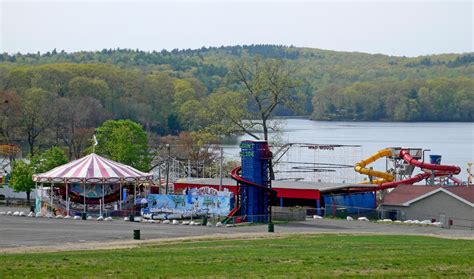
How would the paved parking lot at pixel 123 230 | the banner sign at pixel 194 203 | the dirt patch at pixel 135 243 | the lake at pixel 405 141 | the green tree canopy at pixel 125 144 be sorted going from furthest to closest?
1. the lake at pixel 405 141
2. the green tree canopy at pixel 125 144
3. the banner sign at pixel 194 203
4. the paved parking lot at pixel 123 230
5. the dirt patch at pixel 135 243

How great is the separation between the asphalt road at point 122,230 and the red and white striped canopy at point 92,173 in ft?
15.3

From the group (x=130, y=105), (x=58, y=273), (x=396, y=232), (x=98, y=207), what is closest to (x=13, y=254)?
(x=58, y=273)

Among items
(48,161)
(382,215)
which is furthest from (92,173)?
(382,215)

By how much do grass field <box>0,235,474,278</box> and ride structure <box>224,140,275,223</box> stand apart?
17321 millimetres

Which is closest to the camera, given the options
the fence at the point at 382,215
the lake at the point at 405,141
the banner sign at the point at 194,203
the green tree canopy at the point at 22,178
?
the fence at the point at 382,215

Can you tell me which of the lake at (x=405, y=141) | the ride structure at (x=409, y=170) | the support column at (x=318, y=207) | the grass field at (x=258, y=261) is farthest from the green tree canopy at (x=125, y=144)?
the grass field at (x=258, y=261)

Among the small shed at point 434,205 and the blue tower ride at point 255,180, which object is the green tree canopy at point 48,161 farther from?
the small shed at point 434,205

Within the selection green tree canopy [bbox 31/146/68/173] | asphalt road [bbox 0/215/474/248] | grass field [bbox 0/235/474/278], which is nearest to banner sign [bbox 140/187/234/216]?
asphalt road [bbox 0/215/474/248]

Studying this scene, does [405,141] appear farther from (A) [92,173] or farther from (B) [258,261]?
(B) [258,261]

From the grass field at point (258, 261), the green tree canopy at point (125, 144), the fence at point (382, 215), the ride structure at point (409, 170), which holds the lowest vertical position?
the fence at point (382, 215)

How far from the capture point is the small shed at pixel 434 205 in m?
54.0

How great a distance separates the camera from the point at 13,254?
30.6 metres

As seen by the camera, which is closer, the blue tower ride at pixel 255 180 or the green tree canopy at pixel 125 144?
the blue tower ride at pixel 255 180

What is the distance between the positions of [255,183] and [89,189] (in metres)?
12.4
